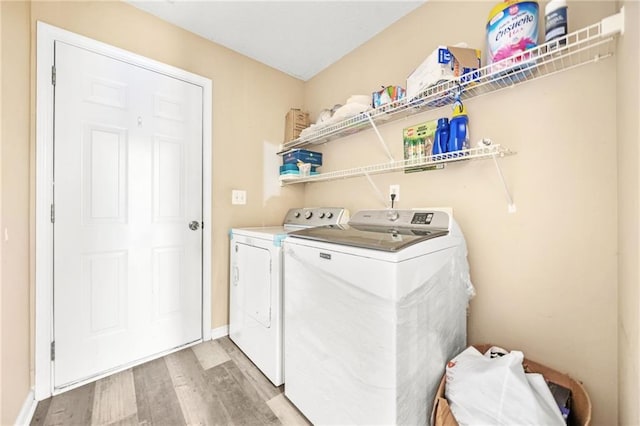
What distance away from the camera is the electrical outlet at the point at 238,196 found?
89.1 inches

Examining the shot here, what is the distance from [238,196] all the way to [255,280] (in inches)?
33.4

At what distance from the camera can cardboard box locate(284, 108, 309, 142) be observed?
2.45 metres

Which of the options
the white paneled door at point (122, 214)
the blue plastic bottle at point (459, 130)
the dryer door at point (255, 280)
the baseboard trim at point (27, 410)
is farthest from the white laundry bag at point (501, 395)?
the baseboard trim at point (27, 410)

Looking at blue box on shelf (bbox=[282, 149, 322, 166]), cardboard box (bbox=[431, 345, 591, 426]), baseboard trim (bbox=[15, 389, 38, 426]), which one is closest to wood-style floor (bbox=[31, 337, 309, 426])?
baseboard trim (bbox=[15, 389, 38, 426])

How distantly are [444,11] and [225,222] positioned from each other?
7.02 ft

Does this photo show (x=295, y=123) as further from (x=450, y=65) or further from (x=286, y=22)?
(x=450, y=65)

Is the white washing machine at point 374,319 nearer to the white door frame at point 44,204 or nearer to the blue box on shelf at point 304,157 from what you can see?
the blue box on shelf at point 304,157

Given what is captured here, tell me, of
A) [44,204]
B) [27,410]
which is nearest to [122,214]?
[44,204]

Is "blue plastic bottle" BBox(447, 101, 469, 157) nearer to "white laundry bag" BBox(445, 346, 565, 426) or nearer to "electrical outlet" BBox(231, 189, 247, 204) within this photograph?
"white laundry bag" BBox(445, 346, 565, 426)

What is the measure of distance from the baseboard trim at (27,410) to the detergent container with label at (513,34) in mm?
2788

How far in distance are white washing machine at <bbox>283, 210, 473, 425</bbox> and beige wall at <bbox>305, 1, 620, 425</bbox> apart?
20 cm

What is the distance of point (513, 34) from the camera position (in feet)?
3.57

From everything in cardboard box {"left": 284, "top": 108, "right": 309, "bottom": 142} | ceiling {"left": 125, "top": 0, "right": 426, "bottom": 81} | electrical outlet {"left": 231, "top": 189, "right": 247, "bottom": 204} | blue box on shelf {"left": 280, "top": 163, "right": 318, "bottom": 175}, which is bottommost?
electrical outlet {"left": 231, "top": 189, "right": 247, "bottom": 204}

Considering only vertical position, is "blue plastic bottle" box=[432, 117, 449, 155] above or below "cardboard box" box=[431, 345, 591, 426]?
above
